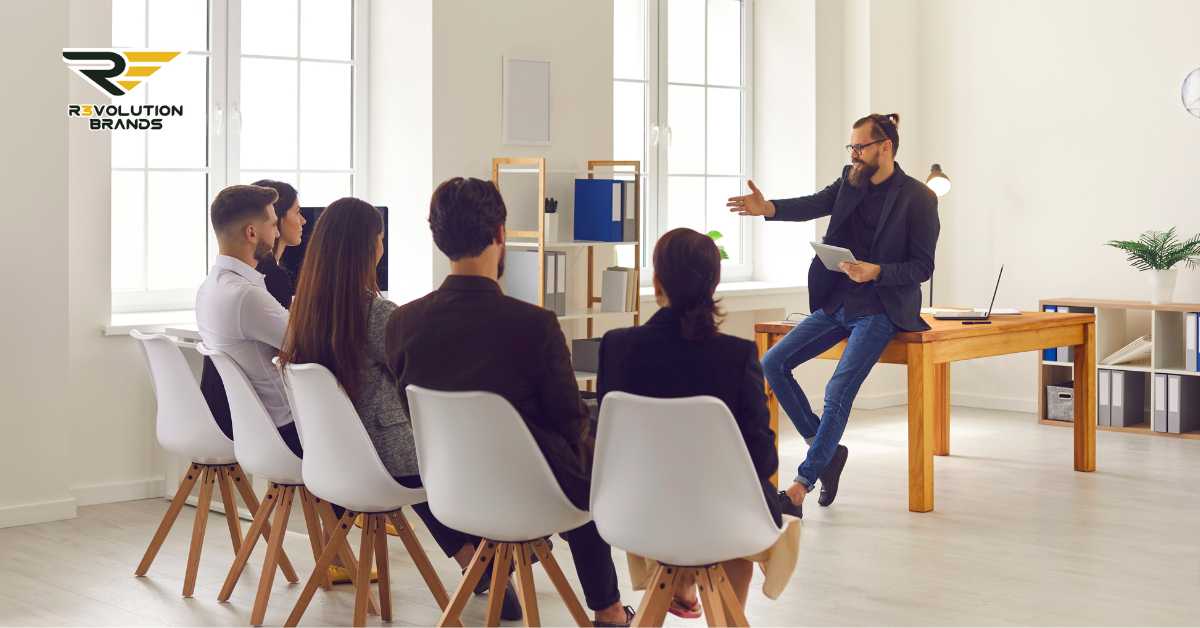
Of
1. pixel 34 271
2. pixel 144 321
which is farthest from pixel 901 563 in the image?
pixel 34 271

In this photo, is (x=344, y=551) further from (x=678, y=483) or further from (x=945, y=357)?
(x=945, y=357)

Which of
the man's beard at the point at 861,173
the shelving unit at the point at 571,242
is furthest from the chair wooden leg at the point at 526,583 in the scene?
the shelving unit at the point at 571,242

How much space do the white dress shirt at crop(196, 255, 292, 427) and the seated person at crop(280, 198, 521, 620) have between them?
0.34 meters

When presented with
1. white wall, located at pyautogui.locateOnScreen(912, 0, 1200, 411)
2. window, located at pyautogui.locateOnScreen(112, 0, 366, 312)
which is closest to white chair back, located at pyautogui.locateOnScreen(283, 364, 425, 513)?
window, located at pyautogui.locateOnScreen(112, 0, 366, 312)

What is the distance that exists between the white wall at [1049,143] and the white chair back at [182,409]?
5.33 metres

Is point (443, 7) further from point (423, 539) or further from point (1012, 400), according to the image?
point (1012, 400)

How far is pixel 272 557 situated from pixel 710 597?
1.40 metres

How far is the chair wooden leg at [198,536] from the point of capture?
3924 mm

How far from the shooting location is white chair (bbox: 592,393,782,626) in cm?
267

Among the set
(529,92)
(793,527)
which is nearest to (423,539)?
(793,527)

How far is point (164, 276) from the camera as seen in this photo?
582 cm

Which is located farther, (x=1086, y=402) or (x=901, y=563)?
(x=1086, y=402)

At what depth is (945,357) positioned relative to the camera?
5.14 meters

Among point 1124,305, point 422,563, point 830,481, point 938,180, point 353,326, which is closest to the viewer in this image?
point 353,326
